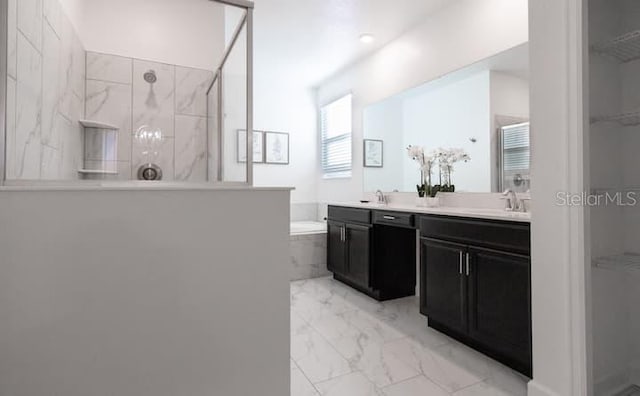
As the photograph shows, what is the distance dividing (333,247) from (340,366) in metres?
1.72

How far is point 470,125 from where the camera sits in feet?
8.63

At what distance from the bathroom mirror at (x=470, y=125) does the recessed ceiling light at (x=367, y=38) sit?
0.62m

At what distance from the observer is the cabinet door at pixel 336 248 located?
10.8 feet

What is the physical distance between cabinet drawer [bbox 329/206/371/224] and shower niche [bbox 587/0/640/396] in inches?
65.0

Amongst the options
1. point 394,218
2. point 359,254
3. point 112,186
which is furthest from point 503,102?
point 112,186

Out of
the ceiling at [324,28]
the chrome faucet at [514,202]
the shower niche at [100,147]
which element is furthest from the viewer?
the ceiling at [324,28]

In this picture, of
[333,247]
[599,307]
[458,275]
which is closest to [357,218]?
[333,247]

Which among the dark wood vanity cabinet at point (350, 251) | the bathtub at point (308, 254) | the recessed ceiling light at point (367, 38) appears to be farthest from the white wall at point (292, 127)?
the recessed ceiling light at point (367, 38)

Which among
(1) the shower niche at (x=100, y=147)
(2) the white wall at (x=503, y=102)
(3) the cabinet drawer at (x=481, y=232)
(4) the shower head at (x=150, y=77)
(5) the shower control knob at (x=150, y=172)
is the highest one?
(4) the shower head at (x=150, y=77)

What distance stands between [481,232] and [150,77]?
7.98 feet

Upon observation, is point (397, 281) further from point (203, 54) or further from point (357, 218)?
point (203, 54)

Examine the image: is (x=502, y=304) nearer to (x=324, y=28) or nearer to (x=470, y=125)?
(x=470, y=125)

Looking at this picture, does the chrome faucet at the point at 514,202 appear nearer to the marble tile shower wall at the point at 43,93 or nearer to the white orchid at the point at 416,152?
the white orchid at the point at 416,152

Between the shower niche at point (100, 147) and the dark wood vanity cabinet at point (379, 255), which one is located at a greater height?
the shower niche at point (100, 147)
